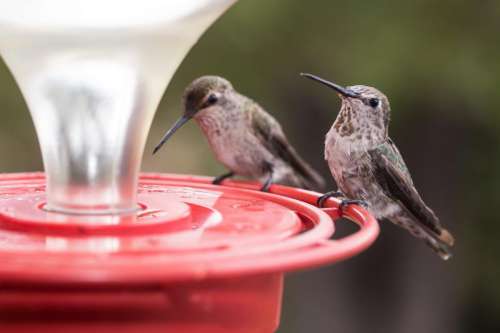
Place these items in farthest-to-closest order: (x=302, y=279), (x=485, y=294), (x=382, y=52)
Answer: (x=302, y=279) < (x=485, y=294) < (x=382, y=52)

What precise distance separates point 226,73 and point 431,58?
79.6 inches

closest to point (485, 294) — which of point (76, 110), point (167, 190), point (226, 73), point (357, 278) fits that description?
point (357, 278)

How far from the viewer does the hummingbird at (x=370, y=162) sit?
5281mm

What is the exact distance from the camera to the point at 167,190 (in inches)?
139

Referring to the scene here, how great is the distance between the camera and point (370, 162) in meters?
5.41

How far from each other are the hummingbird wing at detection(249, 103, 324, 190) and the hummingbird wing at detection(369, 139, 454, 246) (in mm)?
1247

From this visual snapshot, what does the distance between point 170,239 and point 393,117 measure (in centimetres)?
623

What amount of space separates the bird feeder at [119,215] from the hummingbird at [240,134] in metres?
3.04

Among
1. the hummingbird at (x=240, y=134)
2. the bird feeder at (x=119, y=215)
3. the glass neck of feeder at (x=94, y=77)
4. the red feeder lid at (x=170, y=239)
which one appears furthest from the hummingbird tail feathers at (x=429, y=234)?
the glass neck of feeder at (x=94, y=77)

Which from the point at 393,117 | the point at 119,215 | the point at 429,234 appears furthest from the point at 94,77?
the point at 393,117

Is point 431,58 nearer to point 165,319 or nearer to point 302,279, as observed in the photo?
point 302,279

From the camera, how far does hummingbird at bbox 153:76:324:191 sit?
618 cm

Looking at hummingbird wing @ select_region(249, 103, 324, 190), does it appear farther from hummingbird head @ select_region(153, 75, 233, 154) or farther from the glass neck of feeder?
the glass neck of feeder

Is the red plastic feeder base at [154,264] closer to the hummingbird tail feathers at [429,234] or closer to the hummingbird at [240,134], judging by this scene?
the hummingbird tail feathers at [429,234]
